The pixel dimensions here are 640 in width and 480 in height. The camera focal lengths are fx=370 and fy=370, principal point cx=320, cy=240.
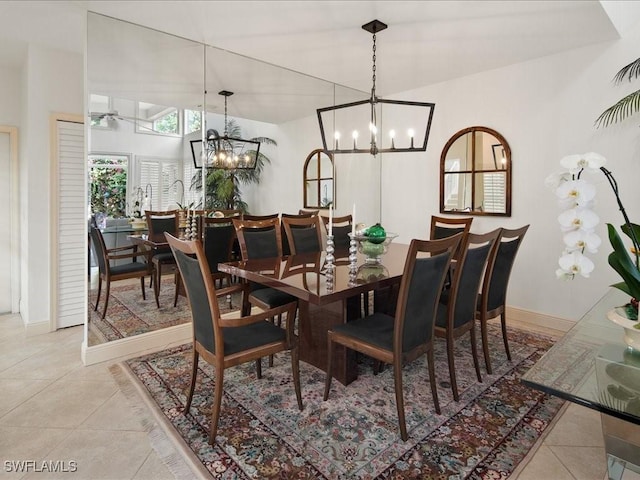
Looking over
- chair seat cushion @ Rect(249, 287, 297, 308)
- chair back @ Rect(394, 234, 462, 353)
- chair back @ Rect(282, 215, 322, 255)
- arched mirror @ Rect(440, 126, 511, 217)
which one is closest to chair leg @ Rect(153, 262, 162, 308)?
chair seat cushion @ Rect(249, 287, 297, 308)

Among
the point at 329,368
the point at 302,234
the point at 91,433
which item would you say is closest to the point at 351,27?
the point at 302,234

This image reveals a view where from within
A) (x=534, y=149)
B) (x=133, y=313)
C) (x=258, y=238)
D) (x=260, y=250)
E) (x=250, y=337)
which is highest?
(x=534, y=149)

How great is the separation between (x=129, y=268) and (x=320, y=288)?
192 cm

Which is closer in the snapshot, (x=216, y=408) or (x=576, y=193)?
(x=576, y=193)

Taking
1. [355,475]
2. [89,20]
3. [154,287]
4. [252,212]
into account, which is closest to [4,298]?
[154,287]

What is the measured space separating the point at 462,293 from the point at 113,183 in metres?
2.69

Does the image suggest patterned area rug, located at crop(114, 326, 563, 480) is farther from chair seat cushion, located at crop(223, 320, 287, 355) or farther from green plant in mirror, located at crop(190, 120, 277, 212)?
green plant in mirror, located at crop(190, 120, 277, 212)

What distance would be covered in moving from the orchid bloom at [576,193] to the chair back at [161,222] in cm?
285

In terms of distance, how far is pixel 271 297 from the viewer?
9.20ft

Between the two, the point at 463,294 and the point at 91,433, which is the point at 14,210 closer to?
the point at 91,433

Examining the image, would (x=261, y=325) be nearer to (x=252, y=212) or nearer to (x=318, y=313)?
(x=318, y=313)

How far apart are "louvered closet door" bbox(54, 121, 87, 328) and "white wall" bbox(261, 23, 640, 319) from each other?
1.75m

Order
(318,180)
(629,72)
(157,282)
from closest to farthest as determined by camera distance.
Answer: (629,72)
(157,282)
(318,180)

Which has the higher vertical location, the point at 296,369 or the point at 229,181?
the point at 229,181
